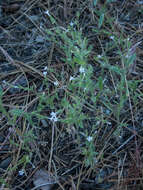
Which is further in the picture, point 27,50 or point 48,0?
point 48,0

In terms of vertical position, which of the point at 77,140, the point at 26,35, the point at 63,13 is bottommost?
the point at 77,140

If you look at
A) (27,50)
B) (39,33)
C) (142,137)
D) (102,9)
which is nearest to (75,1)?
(102,9)

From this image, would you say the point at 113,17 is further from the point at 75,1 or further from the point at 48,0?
the point at 48,0

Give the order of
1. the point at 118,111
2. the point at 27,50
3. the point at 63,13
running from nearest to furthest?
the point at 118,111
the point at 27,50
the point at 63,13

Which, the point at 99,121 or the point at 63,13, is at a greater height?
the point at 63,13

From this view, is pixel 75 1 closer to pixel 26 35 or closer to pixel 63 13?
pixel 63 13

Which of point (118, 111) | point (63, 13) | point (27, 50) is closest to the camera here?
point (118, 111)
